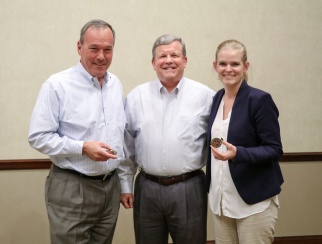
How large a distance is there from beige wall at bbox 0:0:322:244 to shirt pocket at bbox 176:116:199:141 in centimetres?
91

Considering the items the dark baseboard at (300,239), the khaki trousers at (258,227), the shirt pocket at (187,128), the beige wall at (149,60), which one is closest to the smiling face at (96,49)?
the shirt pocket at (187,128)

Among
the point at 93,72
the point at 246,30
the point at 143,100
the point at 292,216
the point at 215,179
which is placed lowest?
the point at 292,216

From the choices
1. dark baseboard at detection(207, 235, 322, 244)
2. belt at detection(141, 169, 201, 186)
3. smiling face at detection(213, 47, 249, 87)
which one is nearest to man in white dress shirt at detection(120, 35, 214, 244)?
belt at detection(141, 169, 201, 186)

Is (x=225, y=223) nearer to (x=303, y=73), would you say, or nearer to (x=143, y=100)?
(x=143, y=100)

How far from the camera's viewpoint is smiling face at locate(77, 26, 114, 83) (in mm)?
1929

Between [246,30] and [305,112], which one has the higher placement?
[246,30]

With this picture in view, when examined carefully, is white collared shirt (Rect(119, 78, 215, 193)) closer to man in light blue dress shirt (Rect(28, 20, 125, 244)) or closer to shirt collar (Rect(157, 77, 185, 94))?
shirt collar (Rect(157, 77, 185, 94))

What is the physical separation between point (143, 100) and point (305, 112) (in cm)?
160

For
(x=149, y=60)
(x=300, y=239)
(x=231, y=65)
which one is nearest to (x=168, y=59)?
(x=231, y=65)

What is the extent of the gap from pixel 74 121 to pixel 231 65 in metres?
0.82

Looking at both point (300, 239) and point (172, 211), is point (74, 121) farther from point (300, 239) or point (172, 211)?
point (300, 239)

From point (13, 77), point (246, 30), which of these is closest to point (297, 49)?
point (246, 30)

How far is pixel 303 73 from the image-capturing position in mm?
3150

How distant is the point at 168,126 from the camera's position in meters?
2.12
